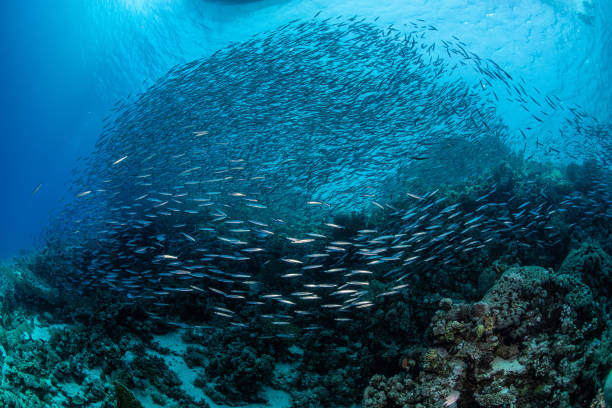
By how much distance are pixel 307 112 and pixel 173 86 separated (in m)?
7.30

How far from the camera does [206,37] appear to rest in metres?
31.7

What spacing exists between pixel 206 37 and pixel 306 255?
105ft

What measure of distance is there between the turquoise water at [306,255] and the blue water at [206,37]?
1.78 ft

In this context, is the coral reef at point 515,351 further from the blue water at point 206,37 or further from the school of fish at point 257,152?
the blue water at point 206,37

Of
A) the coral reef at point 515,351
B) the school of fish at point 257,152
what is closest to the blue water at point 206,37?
the school of fish at point 257,152

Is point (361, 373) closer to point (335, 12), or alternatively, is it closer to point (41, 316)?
point (41, 316)

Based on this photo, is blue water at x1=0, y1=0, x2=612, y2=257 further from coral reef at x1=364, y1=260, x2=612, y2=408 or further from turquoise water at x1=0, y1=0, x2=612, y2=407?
coral reef at x1=364, y1=260, x2=612, y2=408

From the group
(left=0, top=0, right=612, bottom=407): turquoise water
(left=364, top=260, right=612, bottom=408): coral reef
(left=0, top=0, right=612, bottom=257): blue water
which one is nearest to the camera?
(left=364, top=260, right=612, bottom=408): coral reef

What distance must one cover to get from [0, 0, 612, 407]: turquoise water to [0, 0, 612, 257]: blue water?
543 mm

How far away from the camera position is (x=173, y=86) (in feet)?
51.9

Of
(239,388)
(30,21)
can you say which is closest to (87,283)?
(239,388)

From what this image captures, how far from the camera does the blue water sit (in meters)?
27.4

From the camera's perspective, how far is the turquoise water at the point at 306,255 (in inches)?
180

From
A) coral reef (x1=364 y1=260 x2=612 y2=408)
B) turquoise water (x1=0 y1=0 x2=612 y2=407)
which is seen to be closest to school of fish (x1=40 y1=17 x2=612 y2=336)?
turquoise water (x1=0 y1=0 x2=612 y2=407)
